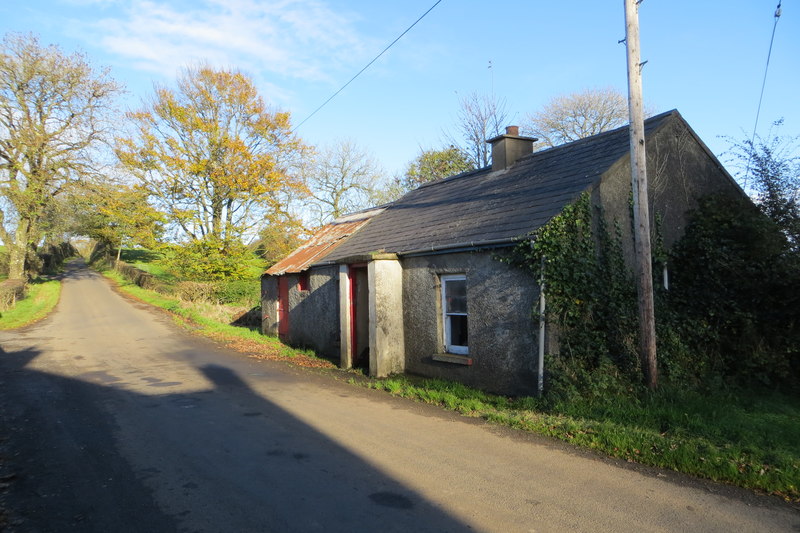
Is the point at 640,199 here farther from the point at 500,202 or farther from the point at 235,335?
the point at 235,335

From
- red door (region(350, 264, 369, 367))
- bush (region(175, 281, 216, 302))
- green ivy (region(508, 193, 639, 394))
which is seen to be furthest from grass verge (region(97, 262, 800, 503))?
bush (region(175, 281, 216, 302))

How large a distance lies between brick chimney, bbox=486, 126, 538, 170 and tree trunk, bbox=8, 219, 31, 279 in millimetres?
30708

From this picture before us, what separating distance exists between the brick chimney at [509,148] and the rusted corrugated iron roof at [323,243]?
17.5 ft

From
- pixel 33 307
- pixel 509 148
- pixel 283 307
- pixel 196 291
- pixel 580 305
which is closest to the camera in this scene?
pixel 580 305

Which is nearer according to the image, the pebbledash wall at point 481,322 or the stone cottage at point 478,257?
the pebbledash wall at point 481,322

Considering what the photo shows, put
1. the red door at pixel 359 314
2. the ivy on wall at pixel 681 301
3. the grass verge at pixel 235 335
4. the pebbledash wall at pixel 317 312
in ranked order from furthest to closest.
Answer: the grass verge at pixel 235 335 < the pebbledash wall at pixel 317 312 < the red door at pixel 359 314 < the ivy on wall at pixel 681 301

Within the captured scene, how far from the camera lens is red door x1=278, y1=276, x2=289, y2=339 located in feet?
60.1

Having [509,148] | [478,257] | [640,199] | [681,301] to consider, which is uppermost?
[509,148]

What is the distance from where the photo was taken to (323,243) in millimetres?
18234

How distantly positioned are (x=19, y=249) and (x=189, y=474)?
33.8m

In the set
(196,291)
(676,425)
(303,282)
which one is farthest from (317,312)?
(196,291)

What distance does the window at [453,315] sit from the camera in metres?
10.4

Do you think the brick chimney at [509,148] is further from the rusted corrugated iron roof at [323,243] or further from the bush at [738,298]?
the rusted corrugated iron roof at [323,243]

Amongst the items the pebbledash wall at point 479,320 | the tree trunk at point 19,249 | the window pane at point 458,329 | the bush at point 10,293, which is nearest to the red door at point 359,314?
the pebbledash wall at point 479,320
